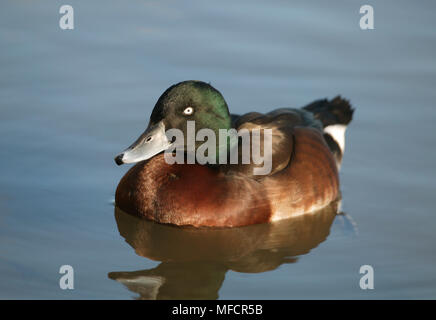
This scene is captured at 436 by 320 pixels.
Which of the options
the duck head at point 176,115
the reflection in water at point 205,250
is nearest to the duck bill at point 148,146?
the duck head at point 176,115

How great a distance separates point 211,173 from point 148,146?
643 millimetres

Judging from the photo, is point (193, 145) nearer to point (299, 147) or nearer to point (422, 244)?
point (299, 147)

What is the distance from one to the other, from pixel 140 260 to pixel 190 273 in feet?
1.59

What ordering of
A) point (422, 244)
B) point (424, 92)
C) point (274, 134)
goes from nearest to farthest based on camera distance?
1. point (422, 244)
2. point (274, 134)
3. point (424, 92)

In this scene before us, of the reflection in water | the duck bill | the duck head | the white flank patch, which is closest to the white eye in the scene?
the duck head

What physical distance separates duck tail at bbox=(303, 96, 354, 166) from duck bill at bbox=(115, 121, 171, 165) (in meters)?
2.26

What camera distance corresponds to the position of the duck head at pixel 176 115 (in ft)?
23.6

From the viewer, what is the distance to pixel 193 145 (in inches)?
294

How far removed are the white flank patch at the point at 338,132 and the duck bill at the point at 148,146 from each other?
2.36 metres

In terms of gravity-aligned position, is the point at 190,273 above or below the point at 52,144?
below

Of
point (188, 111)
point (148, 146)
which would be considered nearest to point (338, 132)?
point (188, 111)

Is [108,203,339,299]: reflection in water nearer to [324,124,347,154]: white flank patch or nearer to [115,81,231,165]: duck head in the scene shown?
[115,81,231,165]: duck head

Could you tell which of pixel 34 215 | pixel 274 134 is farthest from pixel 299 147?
pixel 34 215

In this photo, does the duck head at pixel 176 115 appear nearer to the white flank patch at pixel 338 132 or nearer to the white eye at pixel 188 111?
the white eye at pixel 188 111
